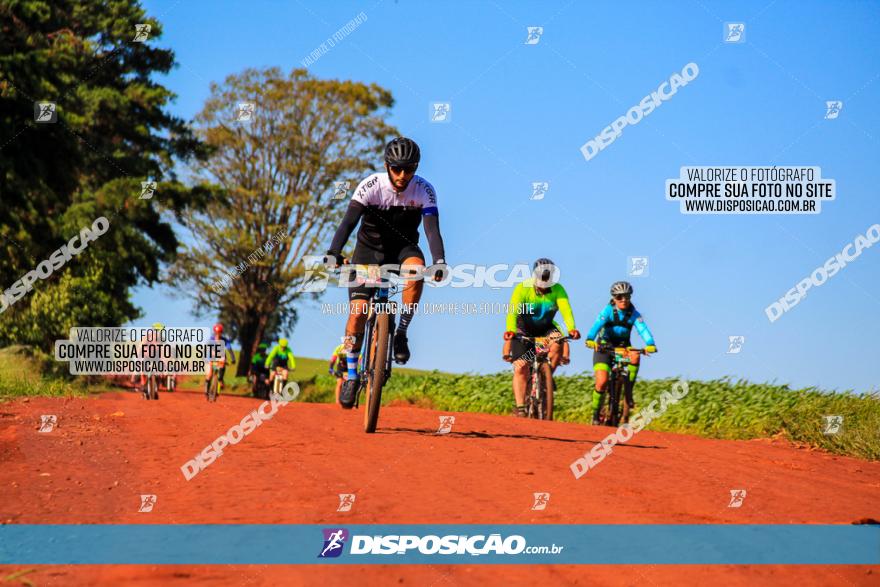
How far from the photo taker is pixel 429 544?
15.5 ft

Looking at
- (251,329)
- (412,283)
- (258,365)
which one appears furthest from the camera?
(251,329)

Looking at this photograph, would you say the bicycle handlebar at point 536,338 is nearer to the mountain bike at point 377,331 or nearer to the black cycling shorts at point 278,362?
the mountain bike at point 377,331

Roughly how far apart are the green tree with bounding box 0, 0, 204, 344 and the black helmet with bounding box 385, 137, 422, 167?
31.1 feet

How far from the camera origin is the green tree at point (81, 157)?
1606 centimetres

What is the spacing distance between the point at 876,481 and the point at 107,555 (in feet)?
20.9

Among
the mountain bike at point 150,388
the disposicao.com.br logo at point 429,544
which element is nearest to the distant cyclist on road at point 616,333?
the disposicao.com.br logo at point 429,544

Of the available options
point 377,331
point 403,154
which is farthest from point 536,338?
point 403,154

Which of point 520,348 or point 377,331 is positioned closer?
point 377,331

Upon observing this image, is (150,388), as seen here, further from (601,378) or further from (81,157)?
(601,378)

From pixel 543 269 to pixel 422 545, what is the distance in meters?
8.28

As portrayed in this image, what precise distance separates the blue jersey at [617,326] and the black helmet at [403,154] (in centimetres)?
590

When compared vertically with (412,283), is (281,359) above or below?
below

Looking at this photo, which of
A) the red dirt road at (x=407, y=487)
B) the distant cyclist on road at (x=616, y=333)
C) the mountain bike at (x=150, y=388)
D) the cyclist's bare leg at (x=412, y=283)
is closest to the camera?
the red dirt road at (x=407, y=487)

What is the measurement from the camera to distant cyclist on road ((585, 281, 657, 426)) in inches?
542
